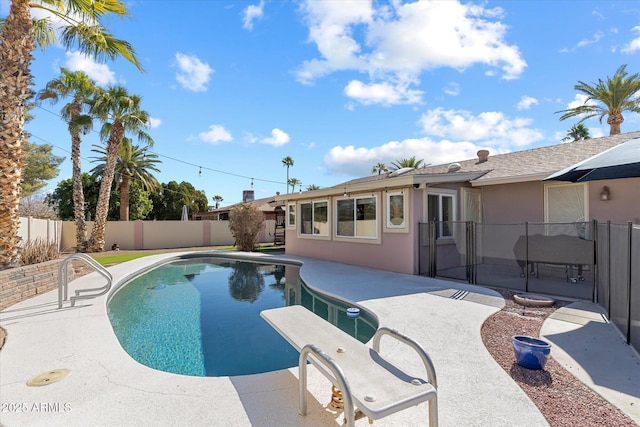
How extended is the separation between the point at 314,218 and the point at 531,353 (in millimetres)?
11830

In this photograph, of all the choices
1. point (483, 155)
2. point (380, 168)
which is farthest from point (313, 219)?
point (380, 168)

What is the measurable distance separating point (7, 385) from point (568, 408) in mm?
6153

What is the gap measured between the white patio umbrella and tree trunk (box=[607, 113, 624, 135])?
20.1 m

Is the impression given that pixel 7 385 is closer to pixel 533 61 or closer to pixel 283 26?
pixel 283 26

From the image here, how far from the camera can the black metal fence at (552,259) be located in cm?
479

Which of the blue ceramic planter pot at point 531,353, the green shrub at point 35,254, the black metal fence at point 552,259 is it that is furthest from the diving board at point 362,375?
the green shrub at point 35,254

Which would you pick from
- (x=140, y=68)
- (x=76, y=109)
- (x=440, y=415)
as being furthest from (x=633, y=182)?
(x=76, y=109)

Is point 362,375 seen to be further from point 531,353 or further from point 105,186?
point 105,186

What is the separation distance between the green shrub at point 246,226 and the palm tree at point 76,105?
9.38m

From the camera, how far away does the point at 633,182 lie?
28.8 feet

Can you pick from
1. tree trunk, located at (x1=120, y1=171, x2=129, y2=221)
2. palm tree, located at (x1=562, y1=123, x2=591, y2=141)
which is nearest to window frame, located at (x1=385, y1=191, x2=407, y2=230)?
tree trunk, located at (x1=120, y1=171, x2=129, y2=221)

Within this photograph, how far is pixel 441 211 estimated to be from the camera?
1115cm

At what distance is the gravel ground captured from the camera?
9.69 ft

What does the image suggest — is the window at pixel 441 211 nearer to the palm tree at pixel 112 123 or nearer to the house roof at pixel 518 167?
the house roof at pixel 518 167
